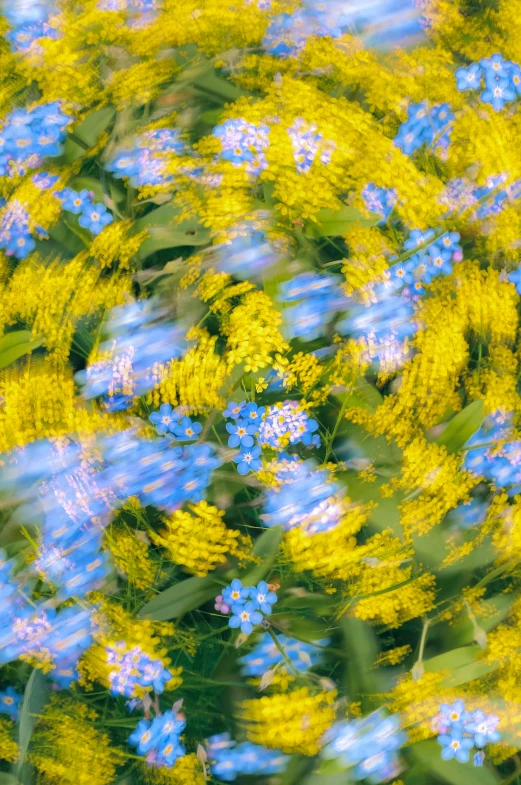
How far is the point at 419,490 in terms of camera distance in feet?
1.53

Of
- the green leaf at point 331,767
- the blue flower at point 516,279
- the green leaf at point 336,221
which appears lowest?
the green leaf at point 331,767

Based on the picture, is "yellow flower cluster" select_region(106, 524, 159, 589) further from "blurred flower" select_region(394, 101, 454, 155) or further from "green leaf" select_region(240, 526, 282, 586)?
"blurred flower" select_region(394, 101, 454, 155)

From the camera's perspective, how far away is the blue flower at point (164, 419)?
43 cm

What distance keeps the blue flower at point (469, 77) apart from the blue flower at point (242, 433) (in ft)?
0.96

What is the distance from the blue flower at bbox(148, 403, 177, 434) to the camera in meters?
0.43

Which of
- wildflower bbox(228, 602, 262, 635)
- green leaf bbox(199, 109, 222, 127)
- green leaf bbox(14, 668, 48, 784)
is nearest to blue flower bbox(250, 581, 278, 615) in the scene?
wildflower bbox(228, 602, 262, 635)

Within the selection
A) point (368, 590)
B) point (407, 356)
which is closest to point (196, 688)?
point (368, 590)

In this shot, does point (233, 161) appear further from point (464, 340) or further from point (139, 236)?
point (464, 340)

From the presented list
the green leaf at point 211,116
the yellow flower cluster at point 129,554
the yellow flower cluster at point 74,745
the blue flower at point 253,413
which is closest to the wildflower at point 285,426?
the blue flower at point 253,413

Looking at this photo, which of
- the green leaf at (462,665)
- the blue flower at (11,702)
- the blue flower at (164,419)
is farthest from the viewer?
the blue flower at (11,702)

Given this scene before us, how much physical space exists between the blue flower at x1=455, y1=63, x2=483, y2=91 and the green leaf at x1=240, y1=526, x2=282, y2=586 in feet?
1.12

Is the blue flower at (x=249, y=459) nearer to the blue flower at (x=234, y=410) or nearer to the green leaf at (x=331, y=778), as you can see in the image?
the blue flower at (x=234, y=410)

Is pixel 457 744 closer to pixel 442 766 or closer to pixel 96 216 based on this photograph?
pixel 442 766

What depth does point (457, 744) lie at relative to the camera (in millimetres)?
547
